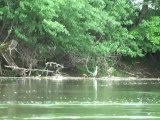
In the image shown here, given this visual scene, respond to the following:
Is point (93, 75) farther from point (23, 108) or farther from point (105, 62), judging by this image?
point (23, 108)

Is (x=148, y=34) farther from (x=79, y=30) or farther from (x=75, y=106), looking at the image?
(x=75, y=106)

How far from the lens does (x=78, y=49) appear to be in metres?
38.9

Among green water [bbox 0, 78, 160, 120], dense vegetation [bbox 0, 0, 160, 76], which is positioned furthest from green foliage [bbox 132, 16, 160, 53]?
green water [bbox 0, 78, 160, 120]

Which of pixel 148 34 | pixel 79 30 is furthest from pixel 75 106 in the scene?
pixel 148 34

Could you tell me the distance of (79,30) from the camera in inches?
1513

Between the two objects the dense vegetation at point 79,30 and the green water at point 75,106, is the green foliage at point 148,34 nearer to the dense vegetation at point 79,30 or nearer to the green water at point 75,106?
the dense vegetation at point 79,30

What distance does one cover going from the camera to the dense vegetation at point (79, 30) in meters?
35.6

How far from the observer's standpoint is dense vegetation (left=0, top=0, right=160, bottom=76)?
35.6 meters

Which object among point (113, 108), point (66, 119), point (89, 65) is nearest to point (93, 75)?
point (89, 65)

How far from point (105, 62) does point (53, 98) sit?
20.9m

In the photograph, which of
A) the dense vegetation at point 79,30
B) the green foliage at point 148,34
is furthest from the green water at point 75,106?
the green foliage at point 148,34

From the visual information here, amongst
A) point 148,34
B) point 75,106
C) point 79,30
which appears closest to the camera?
point 75,106

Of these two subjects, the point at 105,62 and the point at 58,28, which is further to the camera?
the point at 105,62

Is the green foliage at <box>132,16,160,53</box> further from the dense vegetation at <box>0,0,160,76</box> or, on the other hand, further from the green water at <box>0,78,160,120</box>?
the green water at <box>0,78,160,120</box>
